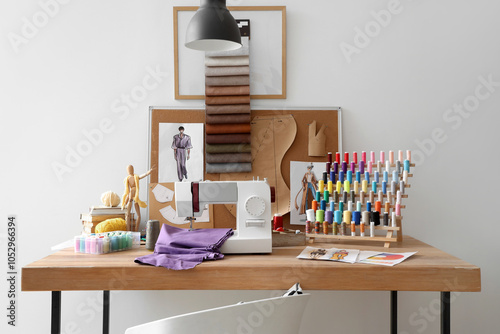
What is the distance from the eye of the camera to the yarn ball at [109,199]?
231 centimetres

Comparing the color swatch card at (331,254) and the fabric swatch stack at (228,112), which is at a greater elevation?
the fabric swatch stack at (228,112)

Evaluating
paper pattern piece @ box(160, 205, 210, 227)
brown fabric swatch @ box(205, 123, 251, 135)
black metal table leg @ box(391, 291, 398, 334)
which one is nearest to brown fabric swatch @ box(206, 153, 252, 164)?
brown fabric swatch @ box(205, 123, 251, 135)

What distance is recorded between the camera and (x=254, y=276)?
171 centimetres

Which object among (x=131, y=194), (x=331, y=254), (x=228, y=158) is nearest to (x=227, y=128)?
(x=228, y=158)

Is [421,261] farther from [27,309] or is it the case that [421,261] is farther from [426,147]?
[27,309]

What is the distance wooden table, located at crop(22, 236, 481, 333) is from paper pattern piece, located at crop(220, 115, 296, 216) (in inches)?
32.0

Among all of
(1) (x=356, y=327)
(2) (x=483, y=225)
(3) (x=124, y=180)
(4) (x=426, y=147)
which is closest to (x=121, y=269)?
(3) (x=124, y=180)

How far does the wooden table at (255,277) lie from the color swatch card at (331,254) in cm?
6

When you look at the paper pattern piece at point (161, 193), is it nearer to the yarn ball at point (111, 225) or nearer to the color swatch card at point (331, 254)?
the yarn ball at point (111, 225)

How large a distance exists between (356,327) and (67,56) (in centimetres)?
212

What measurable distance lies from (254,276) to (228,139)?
963mm

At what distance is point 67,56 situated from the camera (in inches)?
99.9

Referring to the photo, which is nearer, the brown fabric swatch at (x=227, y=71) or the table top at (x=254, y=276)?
the table top at (x=254, y=276)

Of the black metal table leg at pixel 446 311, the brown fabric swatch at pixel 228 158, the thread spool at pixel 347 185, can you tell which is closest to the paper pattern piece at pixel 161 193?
the brown fabric swatch at pixel 228 158
